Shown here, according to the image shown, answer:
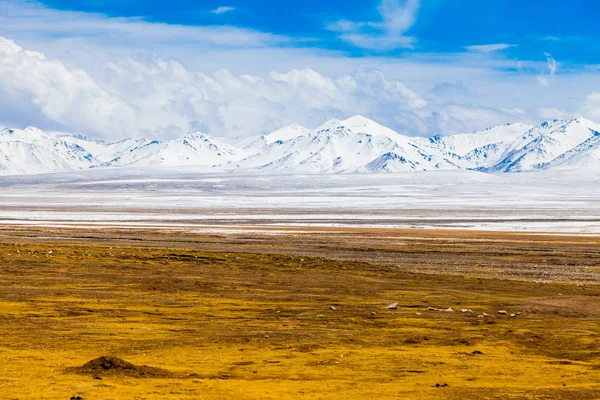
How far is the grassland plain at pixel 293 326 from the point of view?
16203 millimetres

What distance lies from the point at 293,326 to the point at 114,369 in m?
8.10

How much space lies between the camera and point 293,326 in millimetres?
23797

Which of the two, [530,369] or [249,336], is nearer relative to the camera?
[530,369]

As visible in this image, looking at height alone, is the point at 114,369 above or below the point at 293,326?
above

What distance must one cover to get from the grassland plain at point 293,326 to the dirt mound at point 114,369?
64mm

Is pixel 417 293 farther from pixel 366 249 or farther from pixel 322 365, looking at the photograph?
pixel 366 249

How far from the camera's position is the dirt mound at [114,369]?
1630 cm

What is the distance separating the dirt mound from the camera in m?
16.3

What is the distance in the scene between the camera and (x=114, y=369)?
53.9 ft

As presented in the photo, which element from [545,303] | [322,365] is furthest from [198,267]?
[322,365]

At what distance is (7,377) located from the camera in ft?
51.9

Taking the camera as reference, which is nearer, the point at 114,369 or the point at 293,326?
the point at 114,369

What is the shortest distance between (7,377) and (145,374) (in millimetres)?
2493

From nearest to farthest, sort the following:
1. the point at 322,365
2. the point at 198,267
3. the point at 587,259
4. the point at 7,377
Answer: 1. the point at 7,377
2. the point at 322,365
3. the point at 198,267
4. the point at 587,259
